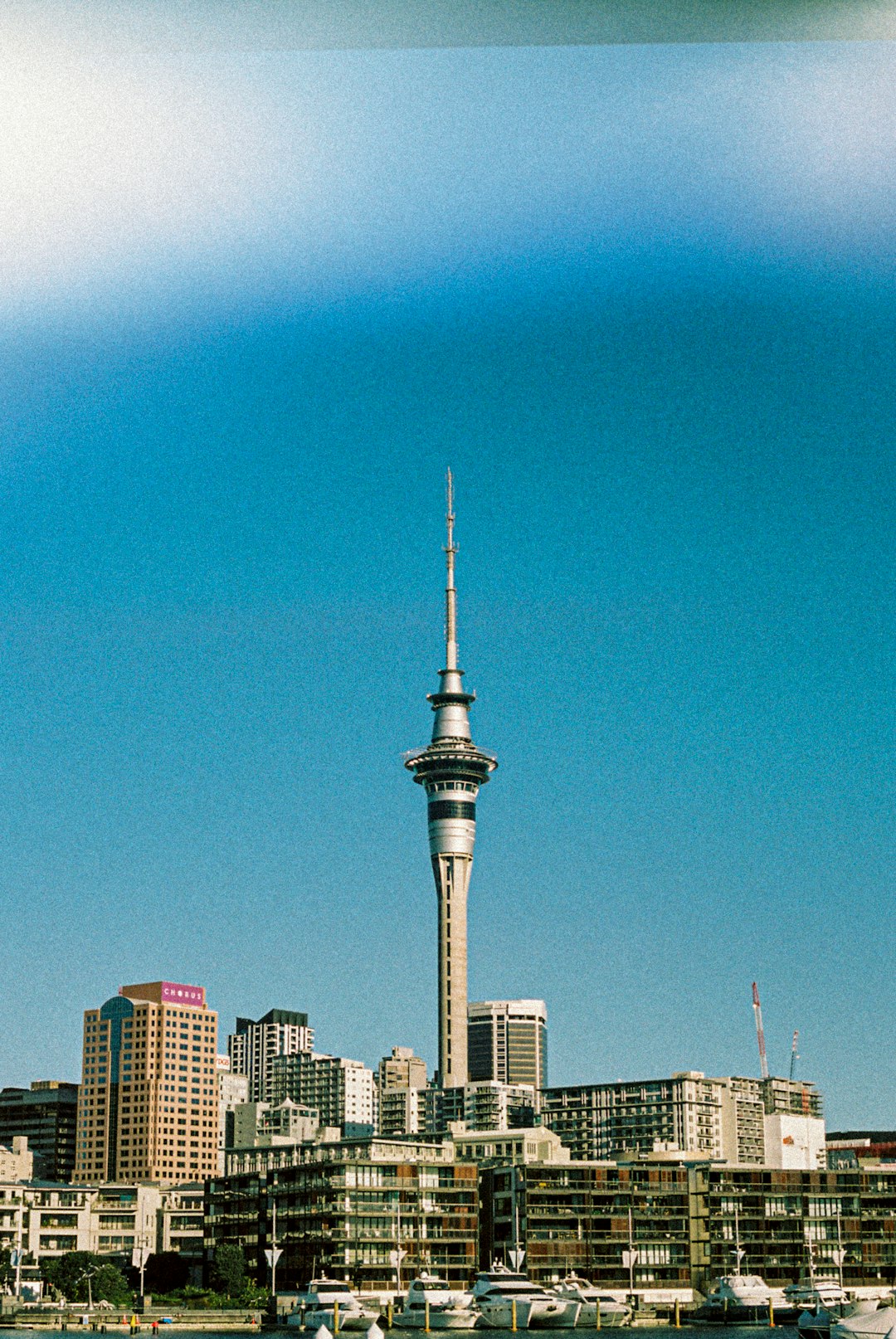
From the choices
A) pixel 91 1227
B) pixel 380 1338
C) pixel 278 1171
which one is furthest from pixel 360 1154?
pixel 380 1338

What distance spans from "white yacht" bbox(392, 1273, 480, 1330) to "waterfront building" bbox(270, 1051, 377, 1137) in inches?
1053

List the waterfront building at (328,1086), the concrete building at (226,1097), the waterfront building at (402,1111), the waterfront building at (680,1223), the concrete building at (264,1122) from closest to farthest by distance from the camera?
the waterfront building at (680,1223) < the concrete building at (226,1097) < the concrete building at (264,1122) < the waterfront building at (402,1111) < the waterfront building at (328,1086)

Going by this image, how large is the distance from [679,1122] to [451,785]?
10.7m

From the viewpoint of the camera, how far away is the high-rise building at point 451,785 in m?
40.8

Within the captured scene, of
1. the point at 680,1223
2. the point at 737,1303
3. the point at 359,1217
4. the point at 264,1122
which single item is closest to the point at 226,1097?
the point at 264,1122

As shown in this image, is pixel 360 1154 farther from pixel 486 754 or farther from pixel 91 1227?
pixel 486 754

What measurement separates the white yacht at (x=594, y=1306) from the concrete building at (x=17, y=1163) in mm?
12947

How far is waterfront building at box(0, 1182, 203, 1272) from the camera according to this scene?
912 inches

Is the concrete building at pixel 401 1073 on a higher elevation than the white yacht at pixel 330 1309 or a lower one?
higher

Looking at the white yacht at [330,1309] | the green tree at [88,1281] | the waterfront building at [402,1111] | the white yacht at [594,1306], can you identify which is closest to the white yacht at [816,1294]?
the white yacht at [594,1306]

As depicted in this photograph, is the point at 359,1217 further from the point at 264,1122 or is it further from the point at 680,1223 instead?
the point at 264,1122

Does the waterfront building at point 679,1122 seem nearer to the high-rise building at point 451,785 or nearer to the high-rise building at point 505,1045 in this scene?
the high-rise building at point 451,785

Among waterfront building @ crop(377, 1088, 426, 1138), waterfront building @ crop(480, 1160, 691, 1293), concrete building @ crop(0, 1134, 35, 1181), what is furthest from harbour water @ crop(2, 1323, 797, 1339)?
waterfront building @ crop(377, 1088, 426, 1138)

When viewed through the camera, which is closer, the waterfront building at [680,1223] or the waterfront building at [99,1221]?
the waterfront building at [680,1223]
